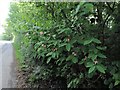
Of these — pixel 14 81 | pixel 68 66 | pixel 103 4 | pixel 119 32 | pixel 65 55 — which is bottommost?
pixel 14 81


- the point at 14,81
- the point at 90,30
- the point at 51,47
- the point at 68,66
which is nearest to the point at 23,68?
the point at 14,81

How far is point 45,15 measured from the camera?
1.75m

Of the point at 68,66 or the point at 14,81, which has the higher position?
the point at 68,66

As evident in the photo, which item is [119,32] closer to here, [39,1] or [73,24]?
[73,24]

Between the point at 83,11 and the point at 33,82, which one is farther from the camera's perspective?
the point at 33,82

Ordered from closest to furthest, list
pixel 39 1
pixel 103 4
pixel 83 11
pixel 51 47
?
pixel 83 11
pixel 103 4
pixel 51 47
pixel 39 1

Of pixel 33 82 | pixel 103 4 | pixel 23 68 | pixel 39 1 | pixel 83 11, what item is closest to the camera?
pixel 83 11

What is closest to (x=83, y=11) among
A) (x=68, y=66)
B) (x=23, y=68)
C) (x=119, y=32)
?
(x=119, y=32)

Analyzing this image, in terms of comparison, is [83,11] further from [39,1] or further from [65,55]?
[39,1]

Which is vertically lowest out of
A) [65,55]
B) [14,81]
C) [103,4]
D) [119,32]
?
[14,81]

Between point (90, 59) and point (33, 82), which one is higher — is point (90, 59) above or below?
above

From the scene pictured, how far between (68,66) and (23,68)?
146cm

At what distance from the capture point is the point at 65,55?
1508mm

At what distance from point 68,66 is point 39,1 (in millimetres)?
529
